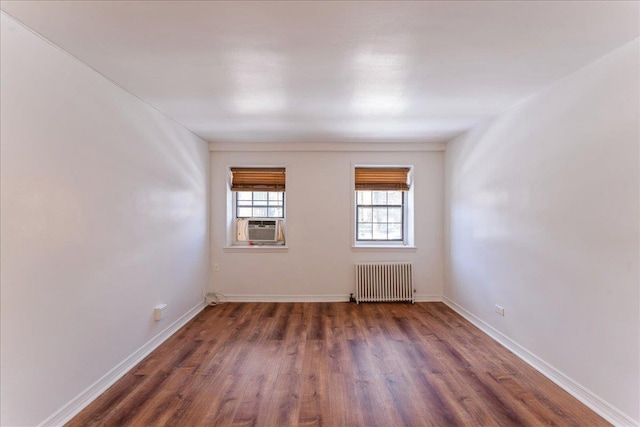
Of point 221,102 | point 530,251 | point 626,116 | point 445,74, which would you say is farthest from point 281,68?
point 530,251

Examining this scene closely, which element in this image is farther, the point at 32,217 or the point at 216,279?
the point at 216,279

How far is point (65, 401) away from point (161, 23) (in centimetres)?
252

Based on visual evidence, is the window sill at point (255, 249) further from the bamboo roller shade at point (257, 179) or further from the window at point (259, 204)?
the bamboo roller shade at point (257, 179)

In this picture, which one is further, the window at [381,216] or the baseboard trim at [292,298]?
the window at [381,216]

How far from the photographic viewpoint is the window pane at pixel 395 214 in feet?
16.1

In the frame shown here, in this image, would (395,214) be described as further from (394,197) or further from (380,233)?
(380,233)

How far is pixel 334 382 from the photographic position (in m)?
2.37

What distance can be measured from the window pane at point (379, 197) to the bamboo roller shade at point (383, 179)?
16 cm

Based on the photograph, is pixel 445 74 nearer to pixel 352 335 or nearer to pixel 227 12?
pixel 227 12

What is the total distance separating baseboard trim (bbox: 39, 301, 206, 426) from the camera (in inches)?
74.5

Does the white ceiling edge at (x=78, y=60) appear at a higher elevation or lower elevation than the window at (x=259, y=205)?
higher

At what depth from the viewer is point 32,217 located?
5.69 ft

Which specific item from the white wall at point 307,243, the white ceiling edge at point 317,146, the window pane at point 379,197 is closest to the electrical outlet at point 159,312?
the white wall at point 307,243

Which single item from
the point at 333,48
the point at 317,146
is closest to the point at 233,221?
the point at 317,146
